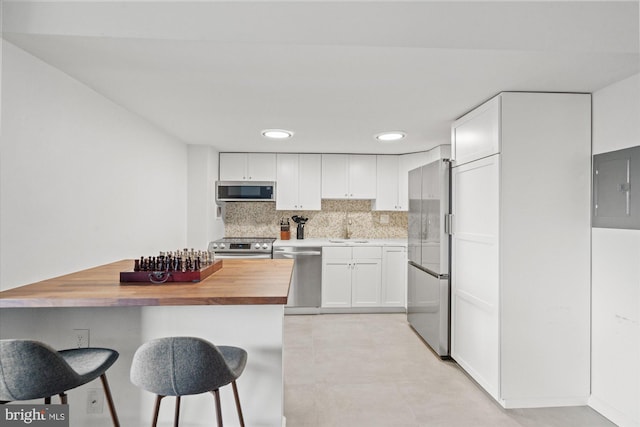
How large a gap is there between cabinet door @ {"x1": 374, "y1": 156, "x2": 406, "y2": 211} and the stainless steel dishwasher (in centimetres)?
123

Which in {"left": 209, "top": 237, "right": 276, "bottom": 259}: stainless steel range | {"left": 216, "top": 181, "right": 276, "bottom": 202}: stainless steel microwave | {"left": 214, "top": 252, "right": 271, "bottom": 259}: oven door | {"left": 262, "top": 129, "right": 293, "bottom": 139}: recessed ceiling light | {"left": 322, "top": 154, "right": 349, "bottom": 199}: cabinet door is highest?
{"left": 262, "top": 129, "right": 293, "bottom": 139}: recessed ceiling light

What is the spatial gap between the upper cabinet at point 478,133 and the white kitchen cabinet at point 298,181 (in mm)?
2261

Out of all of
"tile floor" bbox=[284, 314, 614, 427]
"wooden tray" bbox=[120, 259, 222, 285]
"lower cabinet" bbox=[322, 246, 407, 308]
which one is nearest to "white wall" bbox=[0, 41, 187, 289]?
"wooden tray" bbox=[120, 259, 222, 285]

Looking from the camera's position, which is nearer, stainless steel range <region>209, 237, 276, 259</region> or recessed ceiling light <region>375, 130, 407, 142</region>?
recessed ceiling light <region>375, 130, 407, 142</region>

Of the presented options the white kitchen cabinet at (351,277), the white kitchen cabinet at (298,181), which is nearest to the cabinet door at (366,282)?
the white kitchen cabinet at (351,277)

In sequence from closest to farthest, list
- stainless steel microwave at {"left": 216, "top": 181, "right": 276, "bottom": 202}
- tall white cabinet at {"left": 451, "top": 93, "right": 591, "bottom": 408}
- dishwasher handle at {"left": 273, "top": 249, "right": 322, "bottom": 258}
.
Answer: tall white cabinet at {"left": 451, "top": 93, "right": 591, "bottom": 408} < dishwasher handle at {"left": 273, "top": 249, "right": 322, "bottom": 258} < stainless steel microwave at {"left": 216, "top": 181, "right": 276, "bottom": 202}

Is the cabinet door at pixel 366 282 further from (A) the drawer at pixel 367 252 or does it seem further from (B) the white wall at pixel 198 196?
(B) the white wall at pixel 198 196

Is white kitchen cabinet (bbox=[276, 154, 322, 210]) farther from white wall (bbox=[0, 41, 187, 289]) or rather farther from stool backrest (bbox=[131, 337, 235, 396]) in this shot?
stool backrest (bbox=[131, 337, 235, 396])

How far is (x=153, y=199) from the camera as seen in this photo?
3467 mm

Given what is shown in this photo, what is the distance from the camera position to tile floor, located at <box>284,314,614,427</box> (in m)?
2.35

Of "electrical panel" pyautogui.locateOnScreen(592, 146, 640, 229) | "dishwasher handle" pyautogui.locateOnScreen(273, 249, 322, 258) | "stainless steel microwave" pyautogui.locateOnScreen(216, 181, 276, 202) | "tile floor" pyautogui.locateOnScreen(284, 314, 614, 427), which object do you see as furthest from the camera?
"stainless steel microwave" pyautogui.locateOnScreen(216, 181, 276, 202)

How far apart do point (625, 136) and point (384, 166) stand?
3.09 m

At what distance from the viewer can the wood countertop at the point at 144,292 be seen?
1.61 m

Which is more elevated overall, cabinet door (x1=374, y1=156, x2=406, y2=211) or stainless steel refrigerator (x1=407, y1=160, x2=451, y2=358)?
cabinet door (x1=374, y1=156, x2=406, y2=211)
